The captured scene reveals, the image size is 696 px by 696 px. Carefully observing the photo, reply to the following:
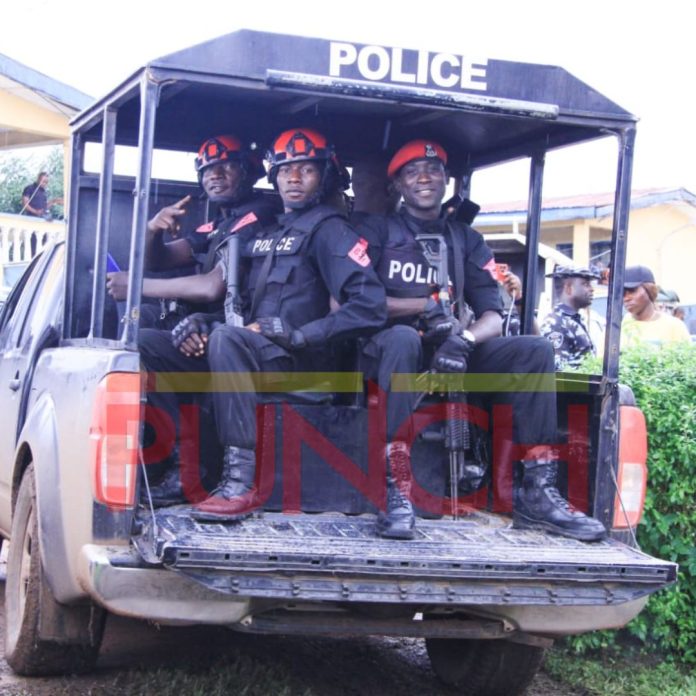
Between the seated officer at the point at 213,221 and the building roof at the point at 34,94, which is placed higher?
the building roof at the point at 34,94

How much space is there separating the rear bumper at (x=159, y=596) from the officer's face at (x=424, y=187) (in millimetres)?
2208

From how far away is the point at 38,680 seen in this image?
498cm

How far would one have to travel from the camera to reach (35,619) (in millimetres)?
4762

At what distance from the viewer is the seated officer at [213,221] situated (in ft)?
18.7

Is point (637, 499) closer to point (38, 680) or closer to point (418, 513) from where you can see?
point (418, 513)

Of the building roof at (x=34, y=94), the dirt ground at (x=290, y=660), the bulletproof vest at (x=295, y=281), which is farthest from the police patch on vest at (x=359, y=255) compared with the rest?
the building roof at (x=34, y=94)

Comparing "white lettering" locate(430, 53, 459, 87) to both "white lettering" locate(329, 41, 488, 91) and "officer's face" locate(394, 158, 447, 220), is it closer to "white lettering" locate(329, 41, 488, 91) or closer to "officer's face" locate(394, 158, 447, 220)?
"white lettering" locate(329, 41, 488, 91)

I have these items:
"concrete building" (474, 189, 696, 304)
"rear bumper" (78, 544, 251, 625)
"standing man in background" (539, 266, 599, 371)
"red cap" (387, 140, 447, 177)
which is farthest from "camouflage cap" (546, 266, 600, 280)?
"concrete building" (474, 189, 696, 304)

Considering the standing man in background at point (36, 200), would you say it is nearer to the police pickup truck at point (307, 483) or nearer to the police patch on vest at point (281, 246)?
the police pickup truck at point (307, 483)

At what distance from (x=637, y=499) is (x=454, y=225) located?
1587 millimetres

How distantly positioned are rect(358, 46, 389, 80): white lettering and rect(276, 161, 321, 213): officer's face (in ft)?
2.90

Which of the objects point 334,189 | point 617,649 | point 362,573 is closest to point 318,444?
point 362,573

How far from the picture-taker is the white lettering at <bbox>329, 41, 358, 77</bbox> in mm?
4492

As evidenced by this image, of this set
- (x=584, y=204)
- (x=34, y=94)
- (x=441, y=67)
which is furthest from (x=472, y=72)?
(x=584, y=204)
